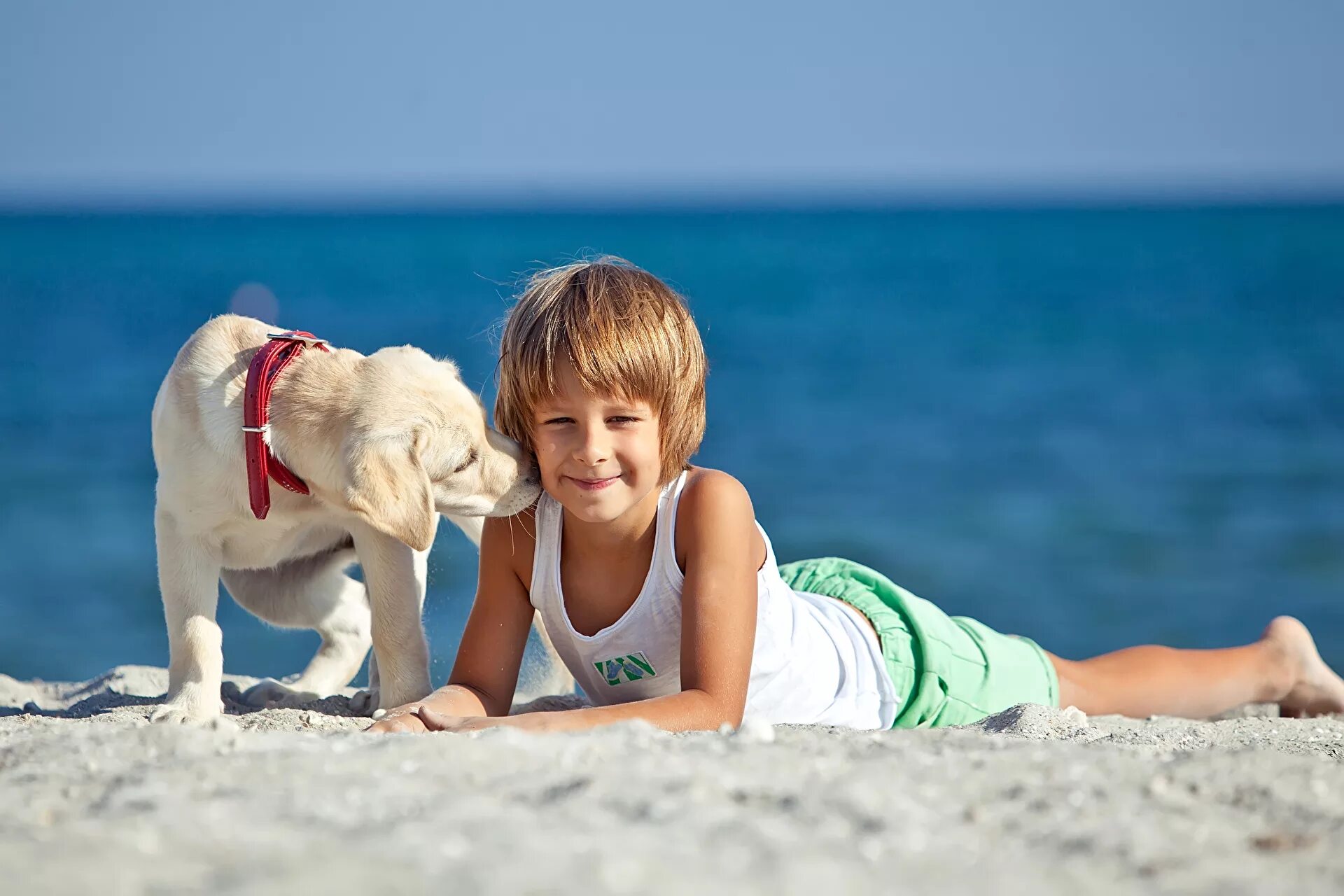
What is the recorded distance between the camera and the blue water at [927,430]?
7594 mm

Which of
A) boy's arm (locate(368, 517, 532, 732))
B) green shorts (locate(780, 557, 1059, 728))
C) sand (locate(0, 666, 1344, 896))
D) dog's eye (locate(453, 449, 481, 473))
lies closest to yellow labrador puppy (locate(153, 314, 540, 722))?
dog's eye (locate(453, 449, 481, 473))

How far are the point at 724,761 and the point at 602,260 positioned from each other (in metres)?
1.73

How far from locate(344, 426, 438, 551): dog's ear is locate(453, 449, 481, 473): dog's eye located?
4.6 inches

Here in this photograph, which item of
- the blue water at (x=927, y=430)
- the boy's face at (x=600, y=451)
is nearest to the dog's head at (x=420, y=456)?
the boy's face at (x=600, y=451)

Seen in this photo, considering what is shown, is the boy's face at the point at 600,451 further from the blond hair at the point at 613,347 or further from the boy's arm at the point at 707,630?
the boy's arm at the point at 707,630

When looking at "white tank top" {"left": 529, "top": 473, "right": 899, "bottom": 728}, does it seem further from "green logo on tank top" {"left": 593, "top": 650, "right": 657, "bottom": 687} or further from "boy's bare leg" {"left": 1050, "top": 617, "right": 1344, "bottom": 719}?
"boy's bare leg" {"left": 1050, "top": 617, "right": 1344, "bottom": 719}

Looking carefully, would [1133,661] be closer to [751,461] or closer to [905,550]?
[905,550]

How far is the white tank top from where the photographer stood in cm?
325

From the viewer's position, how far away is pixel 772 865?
158 cm

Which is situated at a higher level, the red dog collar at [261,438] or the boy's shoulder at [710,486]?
the red dog collar at [261,438]

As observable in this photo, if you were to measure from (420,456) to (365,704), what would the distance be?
0.94 metres

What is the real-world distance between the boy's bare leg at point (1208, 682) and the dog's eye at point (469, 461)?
6.30 feet

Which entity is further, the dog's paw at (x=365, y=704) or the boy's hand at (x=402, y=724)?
the dog's paw at (x=365, y=704)

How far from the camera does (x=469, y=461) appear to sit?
342 cm
